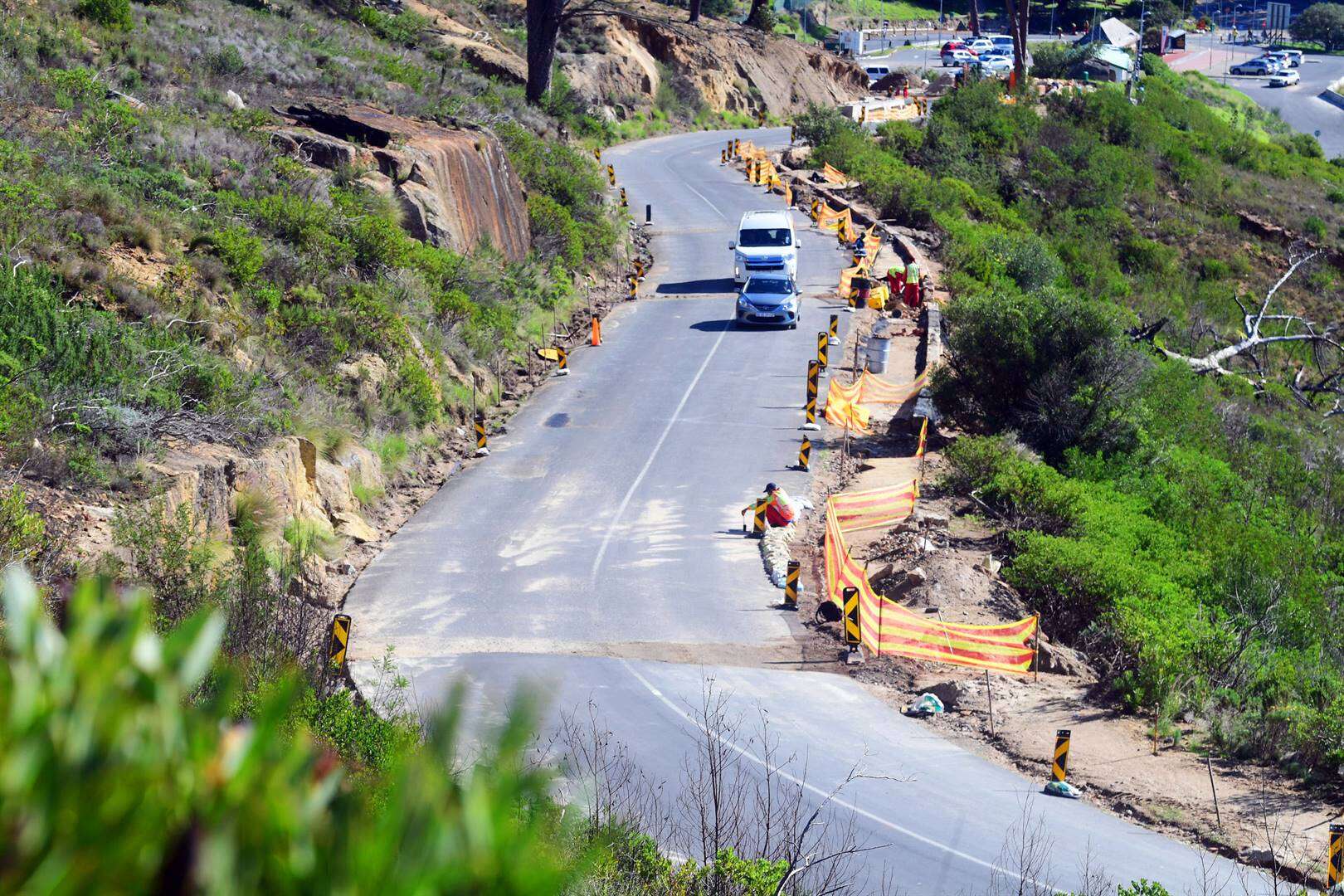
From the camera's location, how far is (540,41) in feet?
139

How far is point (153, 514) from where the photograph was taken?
12.1 m

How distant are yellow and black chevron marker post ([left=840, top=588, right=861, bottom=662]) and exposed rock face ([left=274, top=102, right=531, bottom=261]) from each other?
16.0 meters

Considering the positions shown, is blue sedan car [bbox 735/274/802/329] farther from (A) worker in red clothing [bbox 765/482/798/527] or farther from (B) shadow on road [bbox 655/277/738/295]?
(A) worker in red clothing [bbox 765/482/798/527]

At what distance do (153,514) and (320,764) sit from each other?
11.0m

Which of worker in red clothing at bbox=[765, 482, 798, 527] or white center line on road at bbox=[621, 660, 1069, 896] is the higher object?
worker in red clothing at bbox=[765, 482, 798, 527]

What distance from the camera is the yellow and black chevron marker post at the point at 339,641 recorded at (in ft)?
40.4

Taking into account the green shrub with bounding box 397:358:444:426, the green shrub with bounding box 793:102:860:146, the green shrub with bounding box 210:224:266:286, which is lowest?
the green shrub with bounding box 397:358:444:426

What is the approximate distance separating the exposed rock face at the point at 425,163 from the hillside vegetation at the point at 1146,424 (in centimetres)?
1153

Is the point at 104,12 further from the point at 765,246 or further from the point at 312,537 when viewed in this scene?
the point at 312,537

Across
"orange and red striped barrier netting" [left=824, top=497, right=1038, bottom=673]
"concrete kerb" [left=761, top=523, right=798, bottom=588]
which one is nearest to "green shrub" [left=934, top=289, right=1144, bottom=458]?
"concrete kerb" [left=761, top=523, right=798, bottom=588]

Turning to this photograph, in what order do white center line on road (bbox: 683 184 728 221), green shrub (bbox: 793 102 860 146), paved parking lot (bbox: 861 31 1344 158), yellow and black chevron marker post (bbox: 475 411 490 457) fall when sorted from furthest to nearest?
1. paved parking lot (bbox: 861 31 1344 158)
2. green shrub (bbox: 793 102 860 146)
3. white center line on road (bbox: 683 184 728 221)
4. yellow and black chevron marker post (bbox: 475 411 490 457)

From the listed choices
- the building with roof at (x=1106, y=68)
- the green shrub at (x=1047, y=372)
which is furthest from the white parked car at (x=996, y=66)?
the green shrub at (x=1047, y=372)

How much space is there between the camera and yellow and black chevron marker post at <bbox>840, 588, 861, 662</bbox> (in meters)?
14.9

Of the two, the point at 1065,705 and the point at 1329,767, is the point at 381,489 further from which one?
the point at 1329,767
